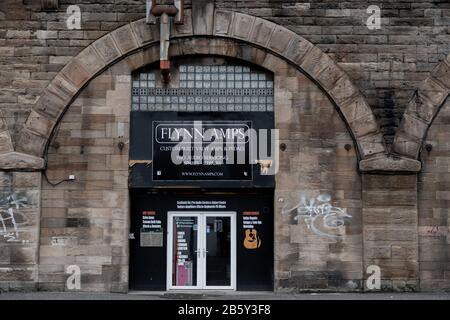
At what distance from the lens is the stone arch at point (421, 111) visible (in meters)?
15.8

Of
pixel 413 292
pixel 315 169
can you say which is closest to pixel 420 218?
pixel 413 292

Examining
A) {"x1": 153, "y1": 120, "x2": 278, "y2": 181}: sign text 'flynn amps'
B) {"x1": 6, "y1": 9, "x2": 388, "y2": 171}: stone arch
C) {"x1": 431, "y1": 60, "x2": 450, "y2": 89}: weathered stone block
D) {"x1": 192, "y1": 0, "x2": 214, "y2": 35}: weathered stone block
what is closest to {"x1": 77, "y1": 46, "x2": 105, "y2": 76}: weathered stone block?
{"x1": 6, "y1": 9, "x2": 388, "y2": 171}: stone arch

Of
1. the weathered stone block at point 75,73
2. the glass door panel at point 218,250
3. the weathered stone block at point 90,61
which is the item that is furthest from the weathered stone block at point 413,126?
the weathered stone block at point 75,73

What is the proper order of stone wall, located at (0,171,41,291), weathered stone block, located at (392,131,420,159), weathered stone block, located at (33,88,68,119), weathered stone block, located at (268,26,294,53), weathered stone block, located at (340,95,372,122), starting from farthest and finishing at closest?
weathered stone block, located at (268,26,294,53) → weathered stone block, located at (33,88,68,119) → weathered stone block, located at (340,95,372,122) → weathered stone block, located at (392,131,420,159) → stone wall, located at (0,171,41,291)

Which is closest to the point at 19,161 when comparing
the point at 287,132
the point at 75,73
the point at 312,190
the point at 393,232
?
the point at 75,73

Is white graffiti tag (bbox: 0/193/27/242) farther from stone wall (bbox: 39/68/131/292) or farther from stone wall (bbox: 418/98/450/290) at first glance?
stone wall (bbox: 418/98/450/290)

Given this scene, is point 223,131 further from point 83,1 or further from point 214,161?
point 83,1

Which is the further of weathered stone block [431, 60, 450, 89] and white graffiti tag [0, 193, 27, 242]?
weathered stone block [431, 60, 450, 89]

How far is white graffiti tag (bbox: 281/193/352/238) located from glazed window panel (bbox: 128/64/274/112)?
2.61m

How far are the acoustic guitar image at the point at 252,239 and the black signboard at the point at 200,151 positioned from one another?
1397 mm

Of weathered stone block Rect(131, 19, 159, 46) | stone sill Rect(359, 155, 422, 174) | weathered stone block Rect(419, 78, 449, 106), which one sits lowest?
stone sill Rect(359, 155, 422, 174)

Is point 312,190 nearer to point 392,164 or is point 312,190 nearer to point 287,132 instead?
point 287,132

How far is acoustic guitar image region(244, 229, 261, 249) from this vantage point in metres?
16.4

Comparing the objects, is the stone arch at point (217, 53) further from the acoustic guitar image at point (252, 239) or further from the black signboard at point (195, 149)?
the acoustic guitar image at point (252, 239)
